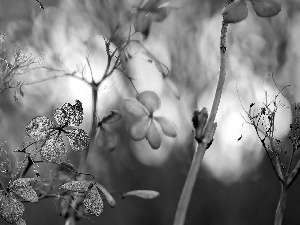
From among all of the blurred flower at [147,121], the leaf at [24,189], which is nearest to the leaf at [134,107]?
the blurred flower at [147,121]

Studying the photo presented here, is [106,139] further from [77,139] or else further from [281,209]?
[281,209]

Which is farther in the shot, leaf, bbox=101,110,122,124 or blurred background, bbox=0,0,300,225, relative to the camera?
blurred background, bbox=0,0,300,225

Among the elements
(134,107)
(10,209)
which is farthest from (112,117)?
(10,209)

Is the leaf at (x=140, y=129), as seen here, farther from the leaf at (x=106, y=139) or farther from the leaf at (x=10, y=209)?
the leaf at (x=10, y=209)

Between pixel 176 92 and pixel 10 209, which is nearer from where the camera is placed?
pixel 10 209

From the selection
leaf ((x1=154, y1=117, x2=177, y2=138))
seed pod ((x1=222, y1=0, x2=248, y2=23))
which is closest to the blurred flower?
leaf ((x1=154, y1=117, x2=177, y2=138))

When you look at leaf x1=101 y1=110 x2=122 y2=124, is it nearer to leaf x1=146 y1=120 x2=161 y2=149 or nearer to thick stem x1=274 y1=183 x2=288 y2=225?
leaf x1=146 y1=120 x2=161 y2=149
